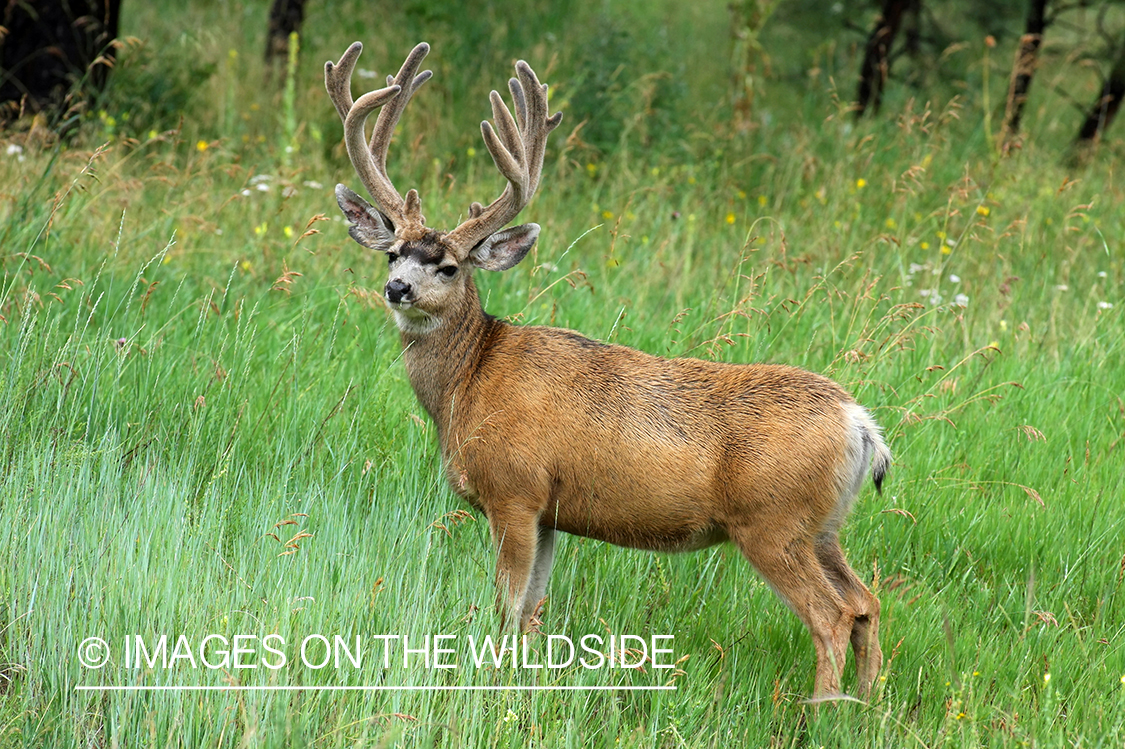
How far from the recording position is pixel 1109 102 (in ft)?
40.1

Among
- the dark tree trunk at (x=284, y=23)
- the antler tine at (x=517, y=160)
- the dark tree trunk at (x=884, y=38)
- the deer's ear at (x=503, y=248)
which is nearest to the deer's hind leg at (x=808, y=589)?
the deer's ear at (x=503, y=248)

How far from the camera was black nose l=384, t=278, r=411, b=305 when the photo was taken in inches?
172

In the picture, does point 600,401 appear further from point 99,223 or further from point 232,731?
point 99,223

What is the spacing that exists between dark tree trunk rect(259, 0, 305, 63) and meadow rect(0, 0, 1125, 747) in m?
2.72

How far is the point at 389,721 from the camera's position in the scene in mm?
3256

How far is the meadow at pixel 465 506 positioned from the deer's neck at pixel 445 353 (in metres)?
0.32

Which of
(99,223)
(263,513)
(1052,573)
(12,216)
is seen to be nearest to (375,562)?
(263,513)

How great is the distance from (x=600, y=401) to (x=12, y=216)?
3.70m

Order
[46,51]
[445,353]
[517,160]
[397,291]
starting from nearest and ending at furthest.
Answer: [397,291] → [445,353] → [517,160] → [46,51]

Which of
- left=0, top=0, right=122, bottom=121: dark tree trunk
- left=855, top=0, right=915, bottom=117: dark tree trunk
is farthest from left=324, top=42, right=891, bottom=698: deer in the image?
left=855, top=0, right=915, bottom=117: dark tree trunk

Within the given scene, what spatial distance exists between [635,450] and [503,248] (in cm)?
118

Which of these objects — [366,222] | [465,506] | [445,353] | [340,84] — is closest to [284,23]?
[340,84]

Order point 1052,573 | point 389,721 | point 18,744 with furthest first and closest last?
point 1052,573 < point 389,721 < point 18,744

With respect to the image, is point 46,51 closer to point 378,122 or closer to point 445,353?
point 378,122
